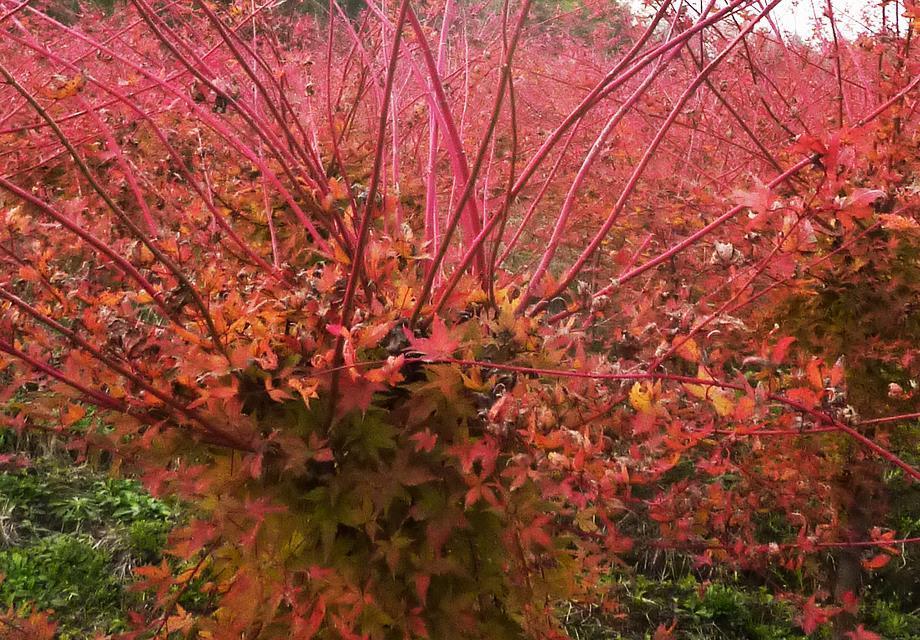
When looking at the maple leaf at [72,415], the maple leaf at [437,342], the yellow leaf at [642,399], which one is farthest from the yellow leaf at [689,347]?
the maple leaf at [72,415]

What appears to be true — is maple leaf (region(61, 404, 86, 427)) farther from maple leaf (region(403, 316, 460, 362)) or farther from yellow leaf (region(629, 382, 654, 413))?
yellow leaf (region(629, 382, 654, 413))

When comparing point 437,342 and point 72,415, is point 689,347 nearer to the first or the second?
point 437,342

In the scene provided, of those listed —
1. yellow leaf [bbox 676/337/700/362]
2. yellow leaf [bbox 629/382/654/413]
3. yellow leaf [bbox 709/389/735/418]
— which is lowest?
yellow leaf [bbox 629/382/654/413]

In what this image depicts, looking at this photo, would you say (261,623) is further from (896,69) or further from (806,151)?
(896,69)

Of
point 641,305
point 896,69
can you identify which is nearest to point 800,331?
point 896,69

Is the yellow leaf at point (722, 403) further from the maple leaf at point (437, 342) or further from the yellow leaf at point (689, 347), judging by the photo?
the maple leaf at point (437, 342)

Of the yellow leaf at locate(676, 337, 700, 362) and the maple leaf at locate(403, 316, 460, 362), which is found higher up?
the yellow leaf at locate(676, 337, 700, 362)

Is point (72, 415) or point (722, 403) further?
point (72, 415)

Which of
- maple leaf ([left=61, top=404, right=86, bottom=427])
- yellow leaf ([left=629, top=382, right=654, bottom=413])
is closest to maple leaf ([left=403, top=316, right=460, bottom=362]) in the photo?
yellow leaf ([left=629, top=382, right=654, bottom=413])

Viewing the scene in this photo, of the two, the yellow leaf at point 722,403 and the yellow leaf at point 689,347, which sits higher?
the yellow leaf at point 689,347

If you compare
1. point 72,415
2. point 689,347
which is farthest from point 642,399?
point 72,415

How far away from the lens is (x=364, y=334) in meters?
1.11

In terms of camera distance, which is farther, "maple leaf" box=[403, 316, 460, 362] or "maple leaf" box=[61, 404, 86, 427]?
"maple leaf" box=[61, 404, 86, 427]

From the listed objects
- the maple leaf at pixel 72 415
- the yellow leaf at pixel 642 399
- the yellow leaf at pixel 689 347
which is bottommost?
the maple leaf at pixel 72 415
